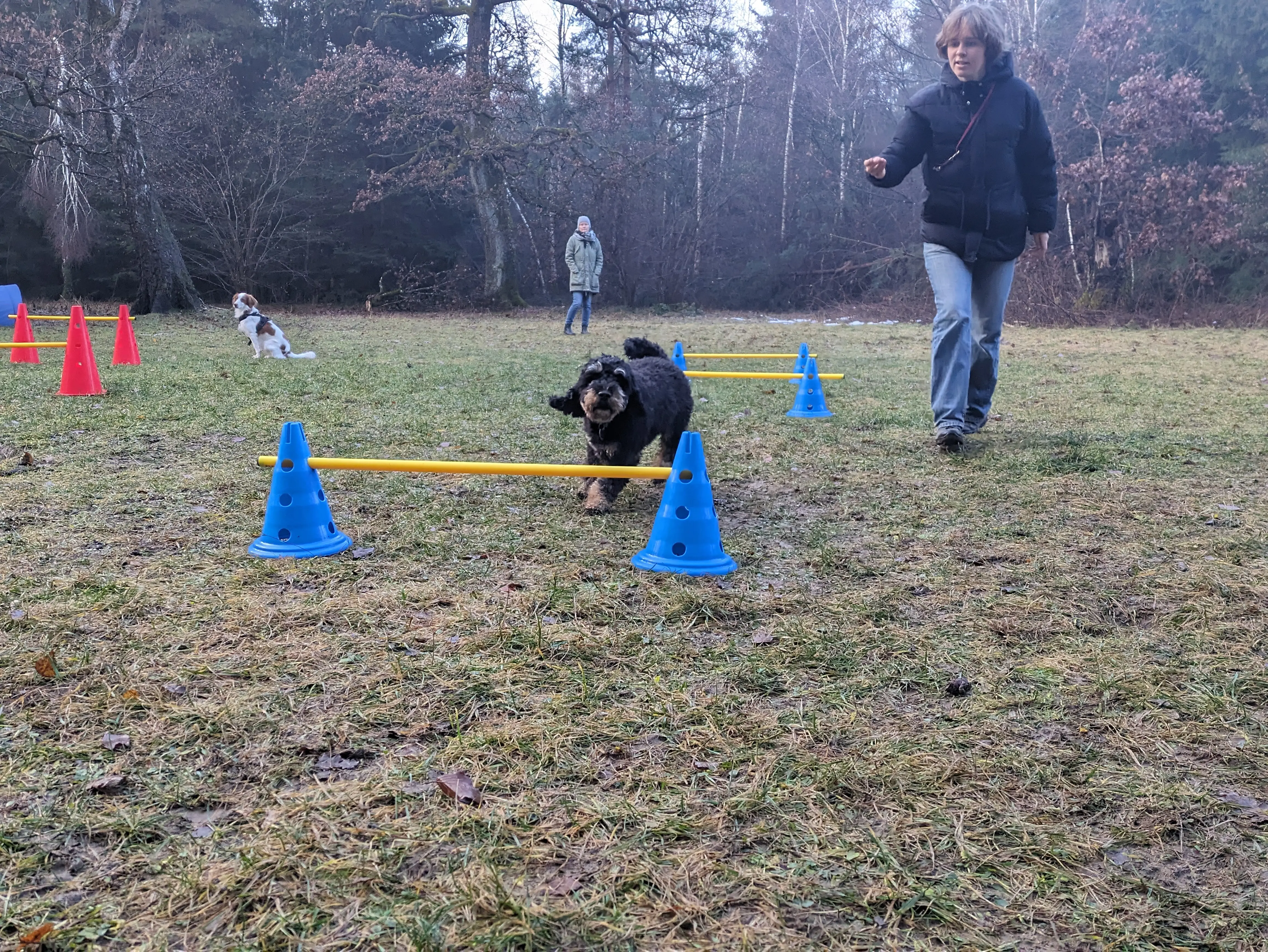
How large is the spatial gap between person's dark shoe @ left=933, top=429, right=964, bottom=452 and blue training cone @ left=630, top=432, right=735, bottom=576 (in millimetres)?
2909

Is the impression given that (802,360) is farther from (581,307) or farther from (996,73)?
(581,307)

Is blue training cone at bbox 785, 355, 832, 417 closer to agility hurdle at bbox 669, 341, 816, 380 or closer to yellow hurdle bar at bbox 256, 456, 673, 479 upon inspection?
agility hurdle at bbox 669, 341, 816, 380

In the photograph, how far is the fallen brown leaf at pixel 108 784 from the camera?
82.7 inches

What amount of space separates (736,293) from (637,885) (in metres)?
27.4

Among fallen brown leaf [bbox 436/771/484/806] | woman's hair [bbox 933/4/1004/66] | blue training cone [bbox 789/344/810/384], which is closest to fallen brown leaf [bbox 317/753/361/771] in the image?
fallen brown leaf [bbox 436/771/484/806]

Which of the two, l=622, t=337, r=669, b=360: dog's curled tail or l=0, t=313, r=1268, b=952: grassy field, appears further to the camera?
l=622, t=337, r=669, b=360: dog's curled tail

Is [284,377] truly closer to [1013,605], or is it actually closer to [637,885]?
[1013,605]

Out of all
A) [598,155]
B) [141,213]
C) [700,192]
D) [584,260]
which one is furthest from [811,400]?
[700,192]

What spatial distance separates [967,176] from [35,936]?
6022 millimetres

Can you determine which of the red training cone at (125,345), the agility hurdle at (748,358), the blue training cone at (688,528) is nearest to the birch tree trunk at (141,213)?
the red training cone at (125,345)

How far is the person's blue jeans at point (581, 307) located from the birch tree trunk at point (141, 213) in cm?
796

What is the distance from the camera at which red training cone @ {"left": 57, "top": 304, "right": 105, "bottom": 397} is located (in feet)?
27.0

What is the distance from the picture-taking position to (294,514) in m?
3.90

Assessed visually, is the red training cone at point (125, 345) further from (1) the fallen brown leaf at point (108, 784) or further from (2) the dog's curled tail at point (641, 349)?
(1) the fallen brown leaf at point (108, 784)
